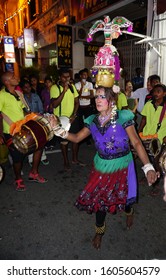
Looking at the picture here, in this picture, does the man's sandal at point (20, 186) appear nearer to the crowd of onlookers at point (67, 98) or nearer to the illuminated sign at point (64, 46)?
the crowd of onlookers at point (67, 98)

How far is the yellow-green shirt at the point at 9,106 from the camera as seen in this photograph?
3764mm

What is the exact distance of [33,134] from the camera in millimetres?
2406

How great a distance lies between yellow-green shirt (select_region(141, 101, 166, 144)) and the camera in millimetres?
3820

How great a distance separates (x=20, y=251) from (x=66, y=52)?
10.7 metres

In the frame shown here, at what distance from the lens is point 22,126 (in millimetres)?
2508

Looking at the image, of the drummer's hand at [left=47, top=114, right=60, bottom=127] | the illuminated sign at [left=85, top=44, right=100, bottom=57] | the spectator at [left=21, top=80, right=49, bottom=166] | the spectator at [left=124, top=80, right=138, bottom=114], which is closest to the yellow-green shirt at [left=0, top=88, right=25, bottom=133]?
the spectator at [left=21, top=80, right=49, bottom=166]

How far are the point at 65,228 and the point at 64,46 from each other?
34.1 ft

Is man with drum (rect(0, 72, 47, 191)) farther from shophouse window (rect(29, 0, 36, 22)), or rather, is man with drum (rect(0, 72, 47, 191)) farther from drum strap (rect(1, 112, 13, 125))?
shophouse window (rect(29, 0, 36, 22))

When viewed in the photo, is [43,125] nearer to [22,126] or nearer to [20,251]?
[22,126]

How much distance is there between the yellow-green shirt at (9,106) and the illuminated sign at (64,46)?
8.25 metres

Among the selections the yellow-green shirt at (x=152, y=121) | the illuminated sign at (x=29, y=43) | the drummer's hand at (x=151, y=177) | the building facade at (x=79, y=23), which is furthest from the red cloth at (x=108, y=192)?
the illuminated sign at (x=29, y=43)

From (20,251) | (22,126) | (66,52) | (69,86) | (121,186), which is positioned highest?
(66,52)

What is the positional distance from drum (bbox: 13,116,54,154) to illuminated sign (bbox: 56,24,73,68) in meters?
9.73
